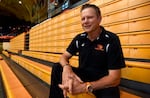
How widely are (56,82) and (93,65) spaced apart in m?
0.30

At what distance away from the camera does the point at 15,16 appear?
27.0 metres

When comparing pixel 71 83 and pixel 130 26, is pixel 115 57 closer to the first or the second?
pixel 71 83

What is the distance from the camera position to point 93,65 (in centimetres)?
133

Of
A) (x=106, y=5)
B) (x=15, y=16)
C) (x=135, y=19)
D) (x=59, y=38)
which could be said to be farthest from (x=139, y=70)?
(x=15, y=16)

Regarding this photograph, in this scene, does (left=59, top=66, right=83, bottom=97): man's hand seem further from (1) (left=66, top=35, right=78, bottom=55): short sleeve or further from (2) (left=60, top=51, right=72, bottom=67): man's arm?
(1) (left=66, top=35, right=78, bottom=55): short sleeve

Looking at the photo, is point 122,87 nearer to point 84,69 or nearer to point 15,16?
point 84,69

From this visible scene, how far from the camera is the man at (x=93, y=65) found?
3.76 feet

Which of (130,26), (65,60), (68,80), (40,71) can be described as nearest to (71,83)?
(68,80)

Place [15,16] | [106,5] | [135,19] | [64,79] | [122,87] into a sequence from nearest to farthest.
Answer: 1. [64,79]
2. [122,87]
3. [135,19]
4. [106,5]
5. [15,16]

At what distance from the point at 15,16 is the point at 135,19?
26.4 meters

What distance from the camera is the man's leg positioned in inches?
54.0

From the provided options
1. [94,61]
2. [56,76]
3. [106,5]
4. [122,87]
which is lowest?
[122,87]

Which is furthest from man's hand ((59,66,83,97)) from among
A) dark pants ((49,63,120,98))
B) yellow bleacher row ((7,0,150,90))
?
yellow bleacher row ((7,0,150,90))

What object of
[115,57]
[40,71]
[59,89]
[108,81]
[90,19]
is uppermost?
[90,19]
